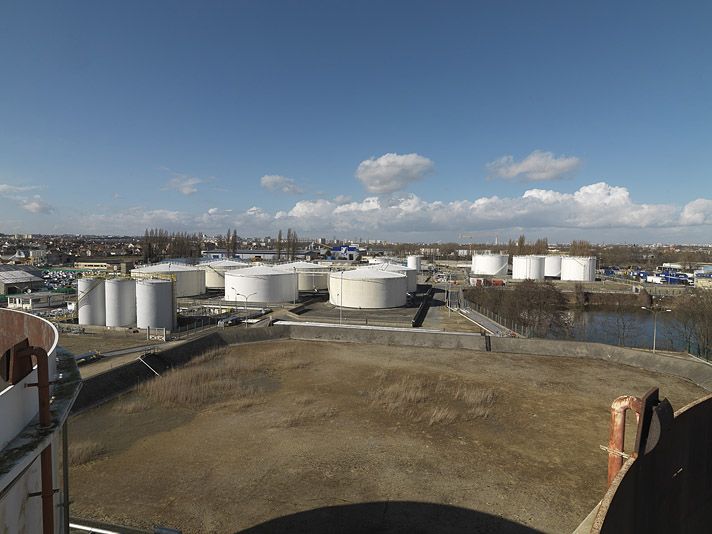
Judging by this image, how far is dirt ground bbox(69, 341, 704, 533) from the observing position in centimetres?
911

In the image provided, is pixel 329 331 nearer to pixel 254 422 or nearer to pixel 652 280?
pixel 254 422

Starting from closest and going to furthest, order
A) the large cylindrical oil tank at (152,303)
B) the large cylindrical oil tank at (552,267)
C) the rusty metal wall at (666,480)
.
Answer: the rusty metal wall at (666,480) < the large cylindrical oil tank at (152,303) < the large cylindrical oil tank at (552,267)

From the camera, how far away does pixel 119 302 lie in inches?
1205

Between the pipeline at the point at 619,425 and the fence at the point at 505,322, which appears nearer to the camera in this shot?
the pipeline at the point at 619,425

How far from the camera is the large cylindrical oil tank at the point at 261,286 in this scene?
40688 millimetres

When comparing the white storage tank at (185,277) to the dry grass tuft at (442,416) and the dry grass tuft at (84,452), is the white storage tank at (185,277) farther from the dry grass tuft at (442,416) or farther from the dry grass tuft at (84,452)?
the dry grass tuft at (442,416)

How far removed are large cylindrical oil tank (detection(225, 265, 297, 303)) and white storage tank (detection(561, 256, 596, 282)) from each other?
4943cm

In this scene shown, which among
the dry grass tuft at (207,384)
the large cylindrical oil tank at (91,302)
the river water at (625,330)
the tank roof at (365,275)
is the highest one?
the tank roof at (365,275)

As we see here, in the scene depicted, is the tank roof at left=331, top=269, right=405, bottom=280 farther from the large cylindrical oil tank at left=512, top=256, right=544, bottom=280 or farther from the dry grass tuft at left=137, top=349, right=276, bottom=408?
the large cylindrical oil tank at left=512, top=256, right=544, bottom=280

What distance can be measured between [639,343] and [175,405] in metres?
34.8

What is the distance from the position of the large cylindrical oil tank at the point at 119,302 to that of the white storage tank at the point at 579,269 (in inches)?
2535

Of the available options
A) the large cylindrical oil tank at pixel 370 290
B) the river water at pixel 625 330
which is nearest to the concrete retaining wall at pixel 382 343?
the river water at pixel 625 330

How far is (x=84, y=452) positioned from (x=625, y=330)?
4208 centimetres

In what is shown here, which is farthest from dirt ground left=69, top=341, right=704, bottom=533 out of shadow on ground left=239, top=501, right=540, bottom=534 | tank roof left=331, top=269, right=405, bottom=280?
tank roof left=331, top=269, right=405, bottom=280
